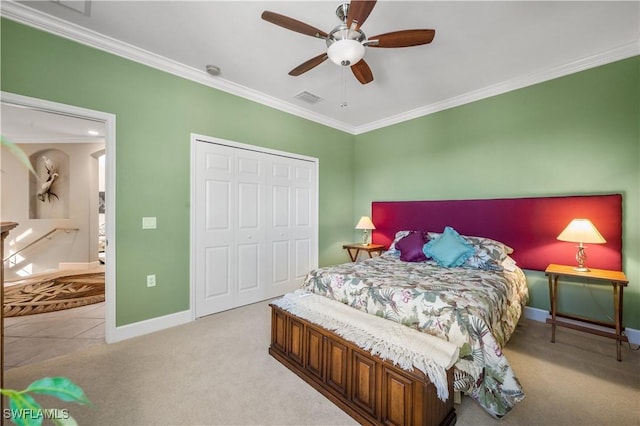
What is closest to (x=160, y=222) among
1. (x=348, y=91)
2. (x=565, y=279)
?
(x=348, y=91)

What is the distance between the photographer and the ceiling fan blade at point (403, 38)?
79.1 inches

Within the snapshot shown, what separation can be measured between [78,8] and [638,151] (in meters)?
5.16

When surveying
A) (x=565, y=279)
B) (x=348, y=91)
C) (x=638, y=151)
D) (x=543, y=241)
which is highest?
(x=348, y=91)

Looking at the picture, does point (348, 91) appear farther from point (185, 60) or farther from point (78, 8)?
point (78, 8)

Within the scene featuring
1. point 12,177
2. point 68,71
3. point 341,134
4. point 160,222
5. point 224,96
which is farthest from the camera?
point 12,177

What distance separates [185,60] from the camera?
294cm

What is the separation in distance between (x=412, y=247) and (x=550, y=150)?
187cm

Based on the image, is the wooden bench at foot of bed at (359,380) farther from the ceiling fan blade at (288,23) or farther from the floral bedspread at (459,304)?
the ceiling fan blade at (288,23)

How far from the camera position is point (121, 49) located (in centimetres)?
266

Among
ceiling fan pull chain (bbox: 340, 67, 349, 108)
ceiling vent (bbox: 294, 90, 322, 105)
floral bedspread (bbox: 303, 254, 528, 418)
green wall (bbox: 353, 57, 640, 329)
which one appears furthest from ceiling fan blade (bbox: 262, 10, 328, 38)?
green wall (bbox: 353, 57, 640, 329)

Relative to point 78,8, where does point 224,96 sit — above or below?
below

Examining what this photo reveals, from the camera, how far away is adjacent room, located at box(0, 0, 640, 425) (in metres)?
1.83

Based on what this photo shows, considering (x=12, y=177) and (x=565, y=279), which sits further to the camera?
(x=12, y=177)

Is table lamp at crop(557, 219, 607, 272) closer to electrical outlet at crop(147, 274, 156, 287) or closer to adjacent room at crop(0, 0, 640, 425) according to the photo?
adjacent room at crop(0, 0, 640, 425)
